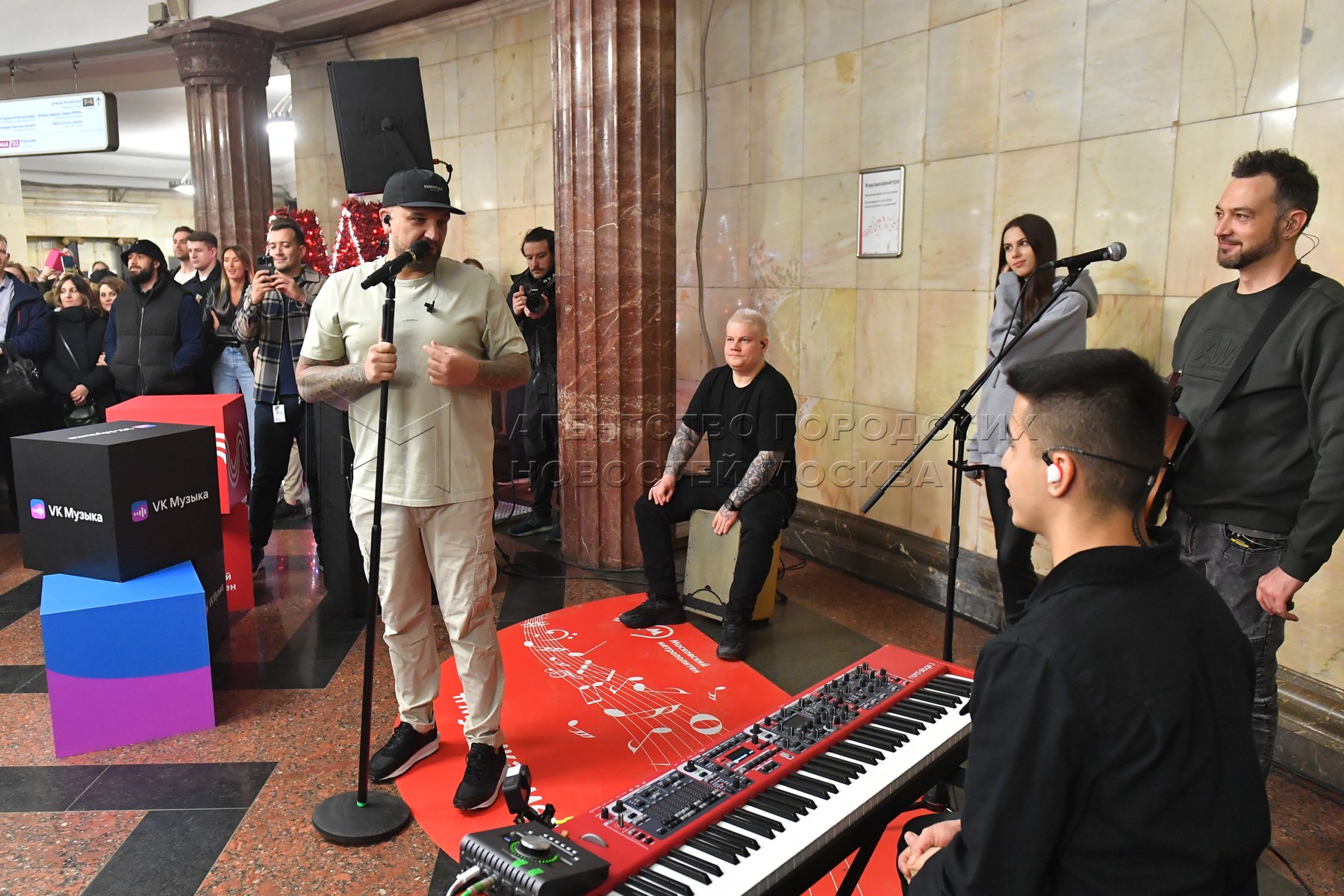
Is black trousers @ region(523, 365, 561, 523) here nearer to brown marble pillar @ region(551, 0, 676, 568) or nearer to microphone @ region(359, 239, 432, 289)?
brown marble pillar @ region(551, 0, 676, 568)

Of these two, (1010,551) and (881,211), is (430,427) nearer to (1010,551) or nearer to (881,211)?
(1010,551)

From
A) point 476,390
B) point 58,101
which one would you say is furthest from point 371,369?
point 58,101

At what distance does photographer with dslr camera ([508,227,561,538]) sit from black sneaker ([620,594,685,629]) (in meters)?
1.35

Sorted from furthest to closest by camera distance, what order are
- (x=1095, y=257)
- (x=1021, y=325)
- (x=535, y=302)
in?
(x=535, y=302)
(x=1021, y=325)
(x=1095, y=257)

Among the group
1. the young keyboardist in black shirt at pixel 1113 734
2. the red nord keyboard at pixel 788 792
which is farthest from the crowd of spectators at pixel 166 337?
the young keyboardist in black shirt at pixel 1113 734

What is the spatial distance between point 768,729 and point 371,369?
149 centimetres

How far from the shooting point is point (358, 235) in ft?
17.2

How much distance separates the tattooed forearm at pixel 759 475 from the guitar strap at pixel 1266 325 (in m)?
2.00

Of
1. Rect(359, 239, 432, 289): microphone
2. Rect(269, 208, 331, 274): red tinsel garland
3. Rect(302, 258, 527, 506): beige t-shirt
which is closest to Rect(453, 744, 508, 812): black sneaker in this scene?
Rect(302, 258, 527, 506): beige t-shirt

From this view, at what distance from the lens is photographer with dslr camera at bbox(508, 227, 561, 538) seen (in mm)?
5875

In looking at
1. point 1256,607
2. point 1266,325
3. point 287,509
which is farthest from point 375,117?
point 1256,607

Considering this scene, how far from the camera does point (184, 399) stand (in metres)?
4.82

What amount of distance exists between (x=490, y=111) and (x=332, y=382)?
5767 mm

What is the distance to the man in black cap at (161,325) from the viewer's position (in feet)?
18.1
